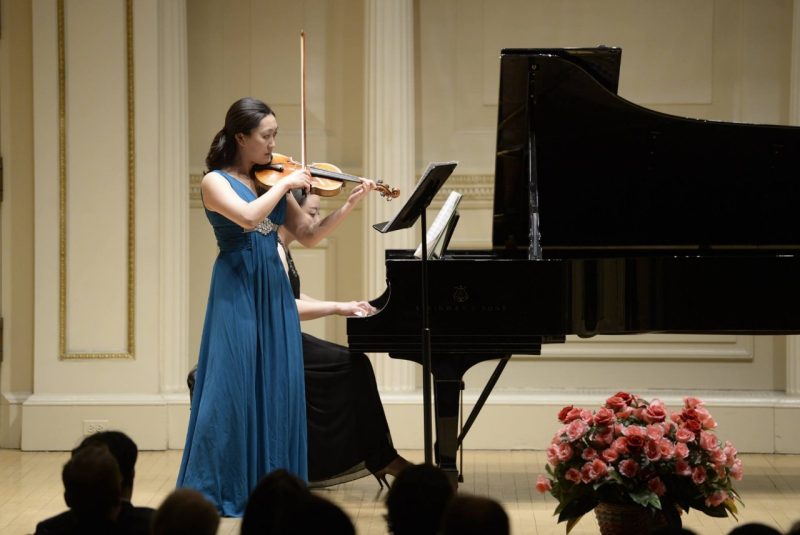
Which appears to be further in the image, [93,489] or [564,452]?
[564,452]

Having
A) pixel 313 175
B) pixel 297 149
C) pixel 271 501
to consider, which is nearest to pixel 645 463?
pixel 313 175

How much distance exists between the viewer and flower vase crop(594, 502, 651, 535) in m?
3.95

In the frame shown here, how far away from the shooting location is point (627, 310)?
4422mm

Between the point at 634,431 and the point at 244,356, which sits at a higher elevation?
the point at 244,356

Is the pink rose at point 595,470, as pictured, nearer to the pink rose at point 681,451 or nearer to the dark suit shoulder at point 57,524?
the pink rose at point 681,451

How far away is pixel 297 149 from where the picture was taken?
6.60 metres

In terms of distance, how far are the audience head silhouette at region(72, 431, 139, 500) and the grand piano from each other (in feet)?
5.37

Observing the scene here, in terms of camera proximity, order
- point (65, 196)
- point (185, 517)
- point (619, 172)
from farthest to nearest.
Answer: point (65, 196) → point (619, 172) → point (185, 517)

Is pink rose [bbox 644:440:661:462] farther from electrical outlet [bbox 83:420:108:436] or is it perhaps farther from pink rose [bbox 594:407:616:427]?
electrical outlet [bbox 83:420:108:436]

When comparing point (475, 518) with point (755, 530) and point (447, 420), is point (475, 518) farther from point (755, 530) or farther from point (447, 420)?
point (447, 420)

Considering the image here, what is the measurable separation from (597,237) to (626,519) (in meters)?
1.44

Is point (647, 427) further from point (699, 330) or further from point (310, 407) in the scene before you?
point (310, 407)

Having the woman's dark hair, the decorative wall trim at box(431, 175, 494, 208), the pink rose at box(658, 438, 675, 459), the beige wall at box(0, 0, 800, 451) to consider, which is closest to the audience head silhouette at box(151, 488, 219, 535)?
the pink rose at box(658, 438, 675, 459)

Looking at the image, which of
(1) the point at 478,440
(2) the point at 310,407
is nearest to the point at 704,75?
(1) the point at 478,440
